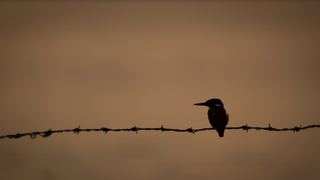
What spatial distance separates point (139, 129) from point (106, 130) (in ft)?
2.08

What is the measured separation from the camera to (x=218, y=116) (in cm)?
463

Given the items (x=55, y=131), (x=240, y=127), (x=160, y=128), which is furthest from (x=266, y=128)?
(x=55, y=131)

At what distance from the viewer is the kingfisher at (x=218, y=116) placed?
4.63 metres

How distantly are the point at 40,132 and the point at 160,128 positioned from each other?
2097 mm

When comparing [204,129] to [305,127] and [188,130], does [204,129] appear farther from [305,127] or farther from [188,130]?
[305,127]

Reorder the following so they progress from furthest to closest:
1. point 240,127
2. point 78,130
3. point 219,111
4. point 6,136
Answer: point 219,111
point 240,127
point 78,130
point 6,136

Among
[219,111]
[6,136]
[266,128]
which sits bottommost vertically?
[6,136]

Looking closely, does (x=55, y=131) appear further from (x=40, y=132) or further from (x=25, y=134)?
(x=25, y=134)

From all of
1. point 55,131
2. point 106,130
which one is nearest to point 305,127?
point 106,130

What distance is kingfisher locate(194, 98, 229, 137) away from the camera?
463 centimetres

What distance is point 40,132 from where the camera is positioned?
12.0ft

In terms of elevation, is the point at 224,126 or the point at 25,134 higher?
the point at 224,126

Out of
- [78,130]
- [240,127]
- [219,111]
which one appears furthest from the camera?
[219,111]

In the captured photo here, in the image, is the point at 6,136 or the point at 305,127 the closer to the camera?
the point at 6,136
